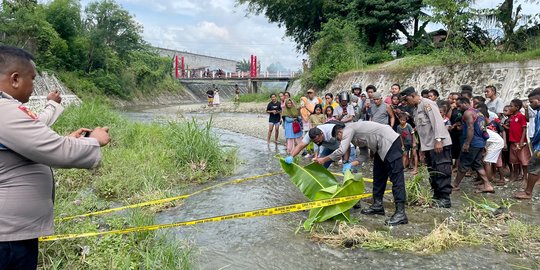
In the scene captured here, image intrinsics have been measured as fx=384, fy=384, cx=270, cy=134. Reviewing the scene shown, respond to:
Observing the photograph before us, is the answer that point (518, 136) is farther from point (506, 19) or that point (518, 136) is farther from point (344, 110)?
point (506, 19)

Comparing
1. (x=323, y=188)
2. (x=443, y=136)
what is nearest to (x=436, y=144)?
(x=443, y=136)

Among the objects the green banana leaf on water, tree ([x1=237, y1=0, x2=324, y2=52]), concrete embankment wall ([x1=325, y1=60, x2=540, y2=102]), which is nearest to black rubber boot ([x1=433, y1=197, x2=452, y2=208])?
the green banana leaf on water

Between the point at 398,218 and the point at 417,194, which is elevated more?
the point at 417,194

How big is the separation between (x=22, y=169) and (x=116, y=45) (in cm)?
4573

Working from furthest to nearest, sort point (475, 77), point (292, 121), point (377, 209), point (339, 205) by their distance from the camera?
1. point (475, 77)
2. point (292, 121)
3. point (377, 209)
4. point (339, 205)

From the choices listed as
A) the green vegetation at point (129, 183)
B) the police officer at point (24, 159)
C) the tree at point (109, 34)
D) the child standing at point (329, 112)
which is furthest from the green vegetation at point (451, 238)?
the tree at point (109, 34)

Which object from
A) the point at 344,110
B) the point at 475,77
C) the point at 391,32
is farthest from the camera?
the point at 391,32

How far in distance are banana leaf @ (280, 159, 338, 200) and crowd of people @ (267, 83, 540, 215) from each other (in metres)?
0.18

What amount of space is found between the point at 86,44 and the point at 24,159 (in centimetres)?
4036

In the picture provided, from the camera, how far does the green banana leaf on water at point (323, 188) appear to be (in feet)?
17.5

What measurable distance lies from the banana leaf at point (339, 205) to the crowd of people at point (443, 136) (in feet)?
1.41

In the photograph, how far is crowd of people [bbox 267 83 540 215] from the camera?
593cm

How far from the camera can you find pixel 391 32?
2691cm

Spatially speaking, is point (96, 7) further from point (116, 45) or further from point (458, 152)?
point (458, 152)
